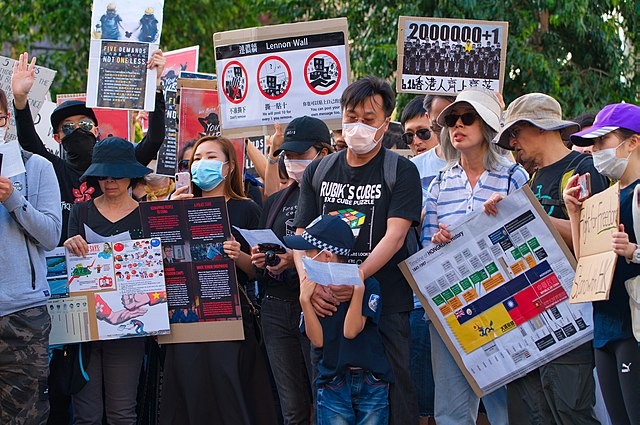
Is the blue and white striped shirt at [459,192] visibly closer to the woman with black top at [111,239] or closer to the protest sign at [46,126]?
the woman with black top at [111,239]

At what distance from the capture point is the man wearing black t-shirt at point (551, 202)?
5.80 m

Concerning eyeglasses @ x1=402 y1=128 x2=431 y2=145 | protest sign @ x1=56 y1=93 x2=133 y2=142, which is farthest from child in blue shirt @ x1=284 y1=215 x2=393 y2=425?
protest sign @ x1=56 y1=93 x2=133 y2=142

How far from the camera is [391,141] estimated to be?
28.9ft

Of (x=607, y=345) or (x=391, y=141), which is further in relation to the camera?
(x=391, y=141)

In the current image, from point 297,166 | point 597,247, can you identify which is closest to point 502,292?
point 597,247

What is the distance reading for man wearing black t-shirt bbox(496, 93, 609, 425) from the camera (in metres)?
5.80

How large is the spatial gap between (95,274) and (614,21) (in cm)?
1060

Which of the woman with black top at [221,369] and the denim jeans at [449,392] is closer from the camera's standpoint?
the denim jeans at [449,392]

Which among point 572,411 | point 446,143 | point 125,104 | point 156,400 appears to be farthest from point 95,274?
point 572,411

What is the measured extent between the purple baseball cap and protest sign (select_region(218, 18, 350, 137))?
2689 mm

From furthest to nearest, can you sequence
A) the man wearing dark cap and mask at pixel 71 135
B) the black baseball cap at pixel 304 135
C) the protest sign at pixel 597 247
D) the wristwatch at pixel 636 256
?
the man wearing dark cap and mask at pixel 71 135
the black baseball cap at pixel 304 135
the protest sign at pixel 597 247
the wristwatch at pixel 636 256

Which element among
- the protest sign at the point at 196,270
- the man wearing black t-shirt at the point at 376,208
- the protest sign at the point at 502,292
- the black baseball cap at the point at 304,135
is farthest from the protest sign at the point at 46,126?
the protest sign at the point at 502,292

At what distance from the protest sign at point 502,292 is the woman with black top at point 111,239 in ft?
6.74

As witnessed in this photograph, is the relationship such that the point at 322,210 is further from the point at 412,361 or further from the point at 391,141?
the point at 391,141
